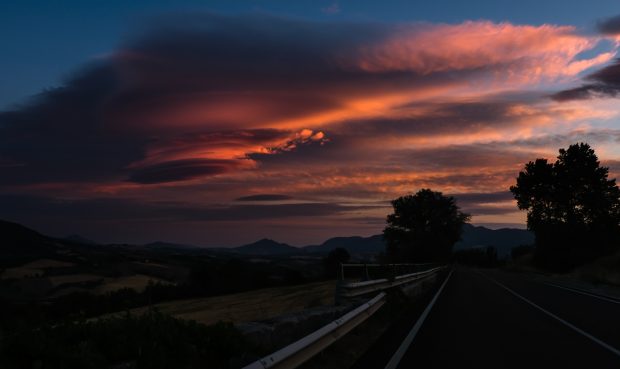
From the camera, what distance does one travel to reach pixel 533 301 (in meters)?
20.1

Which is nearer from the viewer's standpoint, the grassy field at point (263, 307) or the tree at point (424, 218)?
the grassy field at point (263, 307)

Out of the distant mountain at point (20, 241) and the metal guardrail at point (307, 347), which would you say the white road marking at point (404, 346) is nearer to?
the metal guardrail at point (307, 347)

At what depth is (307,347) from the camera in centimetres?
698

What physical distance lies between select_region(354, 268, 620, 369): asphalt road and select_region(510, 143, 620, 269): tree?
55972 millimetres

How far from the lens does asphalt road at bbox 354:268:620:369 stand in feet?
28.3

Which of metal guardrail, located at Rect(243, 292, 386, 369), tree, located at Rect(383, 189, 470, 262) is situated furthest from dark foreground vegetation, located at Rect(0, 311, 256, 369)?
tree, located at Rect(383, 189, 470, 262)

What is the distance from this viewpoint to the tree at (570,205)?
69.6 m

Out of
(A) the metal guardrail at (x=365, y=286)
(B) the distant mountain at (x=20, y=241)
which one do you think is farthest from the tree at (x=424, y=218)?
(A) the metal guardrail at (x=365, y=286)

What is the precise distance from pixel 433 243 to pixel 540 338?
2960 inches

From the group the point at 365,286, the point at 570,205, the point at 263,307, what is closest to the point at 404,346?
the point at 365,286

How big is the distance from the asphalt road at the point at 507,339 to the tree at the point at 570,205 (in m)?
56.0

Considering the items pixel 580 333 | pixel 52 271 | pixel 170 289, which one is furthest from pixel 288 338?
pixel 52 271

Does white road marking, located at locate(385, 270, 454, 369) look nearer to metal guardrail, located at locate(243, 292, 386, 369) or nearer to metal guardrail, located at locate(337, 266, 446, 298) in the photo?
metal guardrail, located at locate(243, 292, 386, 369)

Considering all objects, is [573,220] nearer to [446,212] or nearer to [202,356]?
[446,212]
